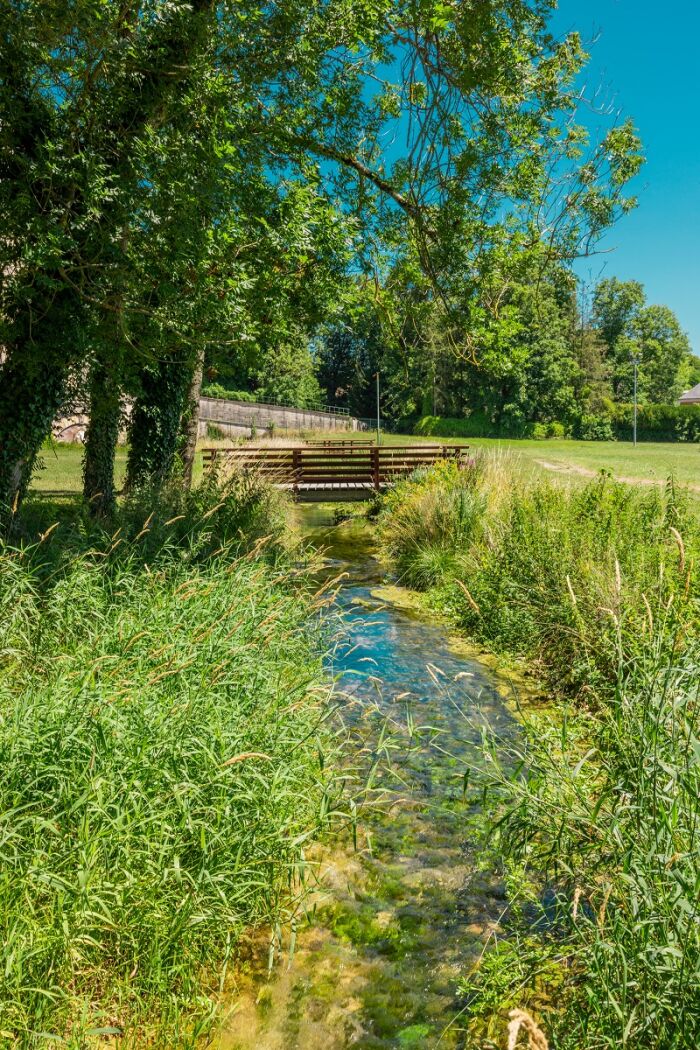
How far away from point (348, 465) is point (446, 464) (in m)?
6.38

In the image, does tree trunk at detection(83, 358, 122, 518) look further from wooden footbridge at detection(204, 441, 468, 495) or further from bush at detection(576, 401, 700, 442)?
bush at detection(576, 401, 700, 442)

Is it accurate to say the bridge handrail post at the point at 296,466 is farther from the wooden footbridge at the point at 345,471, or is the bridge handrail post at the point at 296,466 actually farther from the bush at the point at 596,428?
the bush at the point at 596,428

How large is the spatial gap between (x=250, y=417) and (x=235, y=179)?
120 ft

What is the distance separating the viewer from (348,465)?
19.5m

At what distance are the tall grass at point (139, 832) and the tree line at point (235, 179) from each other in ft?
8.66

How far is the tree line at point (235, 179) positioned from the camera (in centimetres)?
610

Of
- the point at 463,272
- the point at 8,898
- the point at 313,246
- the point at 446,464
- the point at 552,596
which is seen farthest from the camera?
the point at 446,464

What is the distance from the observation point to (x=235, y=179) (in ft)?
26.5

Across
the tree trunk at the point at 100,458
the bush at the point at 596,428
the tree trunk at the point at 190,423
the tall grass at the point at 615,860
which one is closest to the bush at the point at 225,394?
the bush at the point at 596,428

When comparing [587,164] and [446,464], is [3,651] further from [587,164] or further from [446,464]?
[446,464]

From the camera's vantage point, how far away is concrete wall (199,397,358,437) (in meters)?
41.3

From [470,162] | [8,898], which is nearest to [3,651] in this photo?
[8,898]

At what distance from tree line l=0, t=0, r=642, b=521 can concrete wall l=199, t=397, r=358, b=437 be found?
28946 millimetres

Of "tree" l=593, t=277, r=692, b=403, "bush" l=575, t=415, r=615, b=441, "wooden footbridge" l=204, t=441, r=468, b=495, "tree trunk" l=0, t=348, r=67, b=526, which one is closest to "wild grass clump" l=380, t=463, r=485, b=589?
"wooden footbridge" l=204, t=441, r=468, b=495
